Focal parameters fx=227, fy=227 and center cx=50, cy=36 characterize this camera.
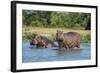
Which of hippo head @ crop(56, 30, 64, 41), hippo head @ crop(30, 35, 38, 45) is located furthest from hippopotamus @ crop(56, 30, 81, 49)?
hippo head @ crop(30, 35, 38, 45)

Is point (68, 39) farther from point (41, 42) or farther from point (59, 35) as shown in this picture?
point (41, 42)

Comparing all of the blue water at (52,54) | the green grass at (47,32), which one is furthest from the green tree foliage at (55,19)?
the blue water at (52,54)

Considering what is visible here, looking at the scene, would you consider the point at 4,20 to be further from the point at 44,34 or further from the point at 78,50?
the point at 78,50

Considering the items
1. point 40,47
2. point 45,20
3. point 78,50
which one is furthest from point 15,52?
point 78,50

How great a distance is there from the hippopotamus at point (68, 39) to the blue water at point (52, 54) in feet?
0.14

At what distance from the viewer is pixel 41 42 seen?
1695mm

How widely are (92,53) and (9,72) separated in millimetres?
699

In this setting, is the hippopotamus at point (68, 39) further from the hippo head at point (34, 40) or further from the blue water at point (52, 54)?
the hippo head at point (34, 40)

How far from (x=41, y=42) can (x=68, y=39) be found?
0.23 metres

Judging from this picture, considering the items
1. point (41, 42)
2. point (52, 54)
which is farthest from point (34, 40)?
point (52, 54)

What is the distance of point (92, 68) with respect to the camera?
1.87m

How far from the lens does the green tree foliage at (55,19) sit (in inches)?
65.3

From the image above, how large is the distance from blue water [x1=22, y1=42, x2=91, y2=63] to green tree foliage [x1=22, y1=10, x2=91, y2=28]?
170mm

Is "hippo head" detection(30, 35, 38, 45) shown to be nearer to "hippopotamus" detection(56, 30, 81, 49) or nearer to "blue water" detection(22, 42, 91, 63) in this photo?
"blue water" detection(22, 42, 91, 63)
